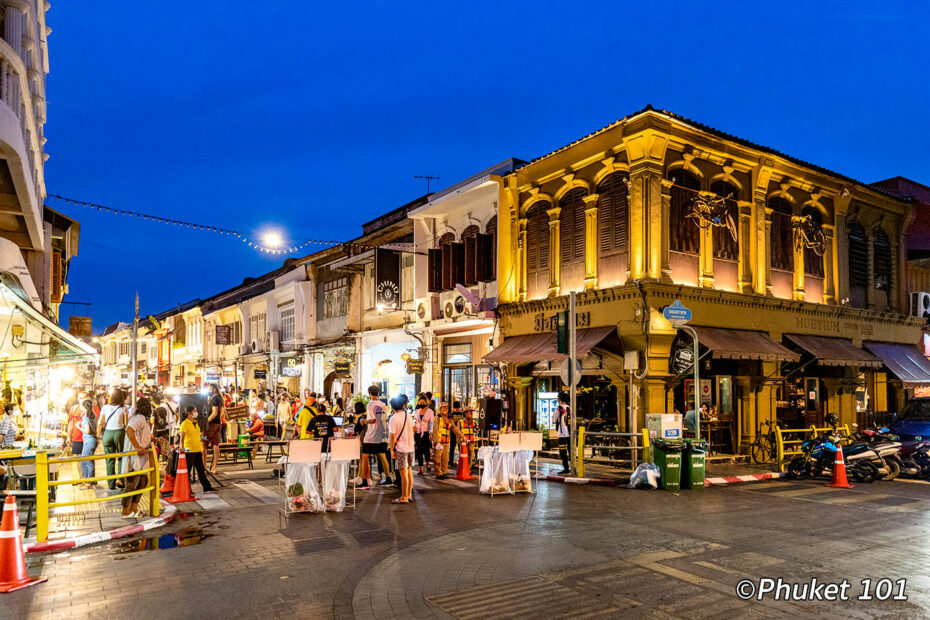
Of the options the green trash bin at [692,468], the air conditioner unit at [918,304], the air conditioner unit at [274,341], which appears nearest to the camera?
the green trash bin at [692,468]

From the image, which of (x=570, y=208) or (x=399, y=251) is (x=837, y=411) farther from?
(x=399, y=251)

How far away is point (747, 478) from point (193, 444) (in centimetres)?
1140

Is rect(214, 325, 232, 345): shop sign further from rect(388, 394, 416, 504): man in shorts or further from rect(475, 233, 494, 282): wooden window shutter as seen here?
rect(388, 394, 416, 504): man in shorts

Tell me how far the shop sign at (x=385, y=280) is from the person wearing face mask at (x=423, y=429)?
33.9ft

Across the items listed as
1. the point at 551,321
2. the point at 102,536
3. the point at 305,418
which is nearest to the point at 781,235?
the point at 551,321

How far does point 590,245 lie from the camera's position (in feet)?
63.4

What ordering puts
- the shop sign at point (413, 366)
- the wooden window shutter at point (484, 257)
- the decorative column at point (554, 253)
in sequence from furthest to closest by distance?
the shop sign at point (413, 366)
the wooden window shutter at point (484, 257)
the decorative column at point (554, 253)

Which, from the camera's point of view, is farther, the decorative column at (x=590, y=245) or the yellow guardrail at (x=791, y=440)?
the decorative column at (x=590, y=245)

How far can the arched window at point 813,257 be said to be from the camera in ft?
71.5

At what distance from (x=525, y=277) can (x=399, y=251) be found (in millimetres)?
6771

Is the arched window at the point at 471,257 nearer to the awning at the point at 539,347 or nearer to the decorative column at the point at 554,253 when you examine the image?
the awning at the point at 539,347

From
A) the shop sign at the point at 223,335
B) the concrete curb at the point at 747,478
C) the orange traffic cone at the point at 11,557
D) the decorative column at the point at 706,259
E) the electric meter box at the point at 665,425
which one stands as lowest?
the concrete curb at the point at 747,478

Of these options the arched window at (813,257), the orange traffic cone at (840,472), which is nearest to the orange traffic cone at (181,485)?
the orange traffic cone at (840,472)

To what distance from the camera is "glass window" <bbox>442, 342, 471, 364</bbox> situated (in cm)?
2423
